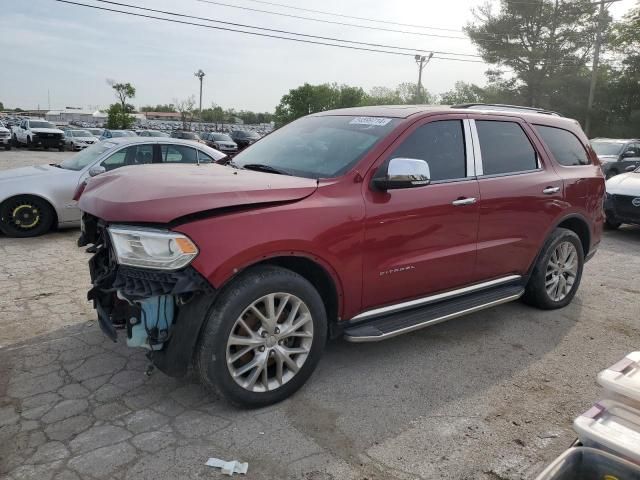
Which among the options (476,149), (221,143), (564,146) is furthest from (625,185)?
A: (221,143)

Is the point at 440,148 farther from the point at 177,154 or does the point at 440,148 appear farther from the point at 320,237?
the point at 177,154

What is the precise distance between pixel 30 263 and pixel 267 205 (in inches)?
175

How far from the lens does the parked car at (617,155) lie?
48.3 ft

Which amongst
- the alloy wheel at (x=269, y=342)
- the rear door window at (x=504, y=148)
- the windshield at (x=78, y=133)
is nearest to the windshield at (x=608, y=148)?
the rear door window at (x=504, y=148)

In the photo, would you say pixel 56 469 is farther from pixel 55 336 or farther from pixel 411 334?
pixel 411 334

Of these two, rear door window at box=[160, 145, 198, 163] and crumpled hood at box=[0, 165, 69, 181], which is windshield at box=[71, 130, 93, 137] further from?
rear door window at box=[160, 145, 198, 163]

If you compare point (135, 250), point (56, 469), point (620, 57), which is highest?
point (620, 57)

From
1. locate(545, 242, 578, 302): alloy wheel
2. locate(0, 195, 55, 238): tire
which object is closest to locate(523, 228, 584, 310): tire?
locate(545, 242, 578, 302): alloy wheel

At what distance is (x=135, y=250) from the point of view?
2.77 metres

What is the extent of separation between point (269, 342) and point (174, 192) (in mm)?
1037

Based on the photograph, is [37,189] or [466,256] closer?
[466,256]

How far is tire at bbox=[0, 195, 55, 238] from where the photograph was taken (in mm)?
7230

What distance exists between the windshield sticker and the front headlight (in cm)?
177

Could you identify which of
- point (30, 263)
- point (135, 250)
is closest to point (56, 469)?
point (135, 250)
